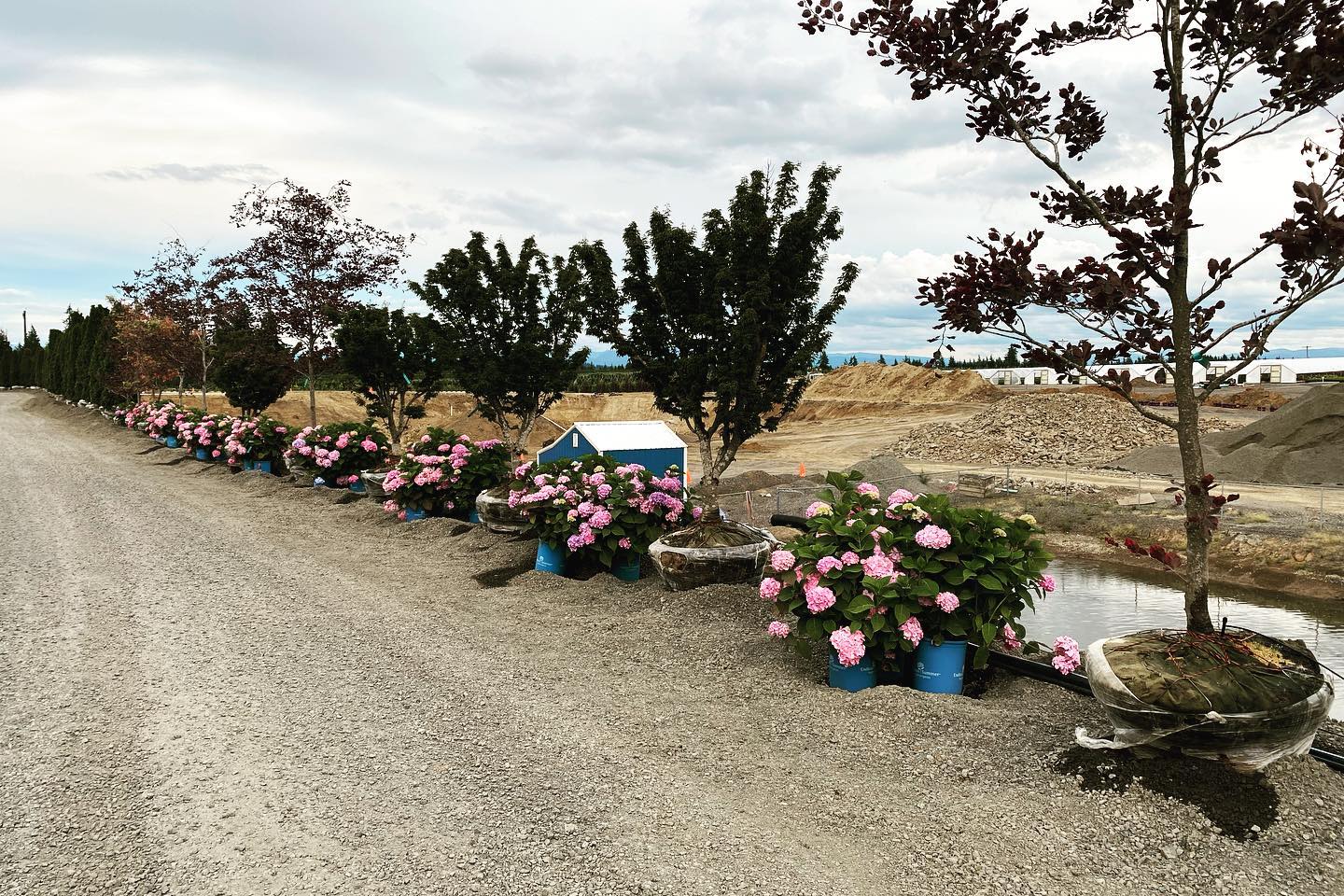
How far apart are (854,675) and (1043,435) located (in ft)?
91.9

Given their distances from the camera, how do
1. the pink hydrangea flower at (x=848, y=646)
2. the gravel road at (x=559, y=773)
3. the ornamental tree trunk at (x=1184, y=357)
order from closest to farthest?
the gravel road at (x=559, y=773) → the ornamental tree trunk at (x=1184, y=357) → the pink hydrangea flower at (x=848, y=646)

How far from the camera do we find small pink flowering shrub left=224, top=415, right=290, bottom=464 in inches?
719

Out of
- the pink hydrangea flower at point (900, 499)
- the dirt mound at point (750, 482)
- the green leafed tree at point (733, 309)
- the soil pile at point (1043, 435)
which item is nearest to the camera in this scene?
the pink hydrangea flower at point (900, 499)

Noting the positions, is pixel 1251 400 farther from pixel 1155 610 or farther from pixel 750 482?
pixel 1155 610

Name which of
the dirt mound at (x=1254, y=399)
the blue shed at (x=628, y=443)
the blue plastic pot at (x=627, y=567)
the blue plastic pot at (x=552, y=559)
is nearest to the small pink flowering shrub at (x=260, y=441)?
the blue shed at (x=628, y=443)

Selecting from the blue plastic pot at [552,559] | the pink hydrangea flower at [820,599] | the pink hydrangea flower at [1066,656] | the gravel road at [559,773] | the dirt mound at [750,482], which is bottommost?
the dirt mound at [750,482]

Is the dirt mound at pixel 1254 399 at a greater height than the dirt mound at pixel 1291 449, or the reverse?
the dirt mound at pixel 1254 399

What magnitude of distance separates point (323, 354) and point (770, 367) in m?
13.8

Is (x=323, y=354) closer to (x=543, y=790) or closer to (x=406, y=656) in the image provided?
(x=406, y=656)

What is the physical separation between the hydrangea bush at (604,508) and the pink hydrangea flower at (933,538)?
3.78 m

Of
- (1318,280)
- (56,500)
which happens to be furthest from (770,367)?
(56,500)

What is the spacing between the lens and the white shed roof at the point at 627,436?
16.8 m

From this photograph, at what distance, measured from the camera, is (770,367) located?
854 cm

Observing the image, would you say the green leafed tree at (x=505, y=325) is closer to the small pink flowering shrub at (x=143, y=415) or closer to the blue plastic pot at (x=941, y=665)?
the blue plastic pot at (x=941, y=665)
